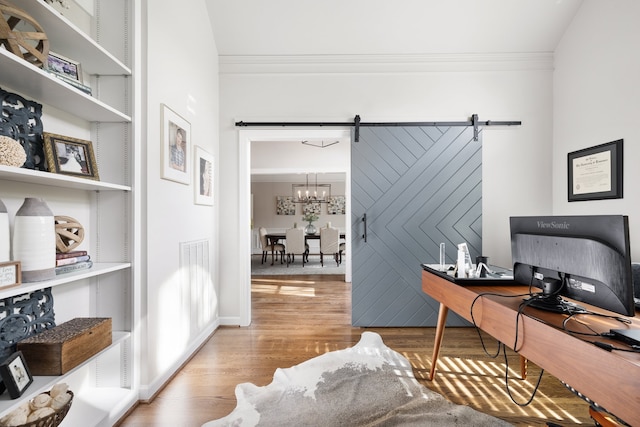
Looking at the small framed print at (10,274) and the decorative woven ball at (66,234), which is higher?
the decorative woven ball at (66,234)

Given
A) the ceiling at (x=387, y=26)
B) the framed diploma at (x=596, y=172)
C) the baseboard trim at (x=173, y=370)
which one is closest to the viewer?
the baseboard trim at (x=173, y=370)

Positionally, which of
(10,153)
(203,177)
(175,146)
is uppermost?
(175,146)

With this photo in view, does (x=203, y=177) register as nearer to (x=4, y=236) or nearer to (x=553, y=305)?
(x=4, y=236)

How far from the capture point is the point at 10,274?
1.06 m

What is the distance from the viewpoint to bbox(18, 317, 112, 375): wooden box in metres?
1.20

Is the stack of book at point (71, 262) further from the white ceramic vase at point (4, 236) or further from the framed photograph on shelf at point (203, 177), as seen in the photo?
the framed photograph on shelf at point (203, 177)

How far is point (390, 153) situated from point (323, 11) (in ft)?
4.99

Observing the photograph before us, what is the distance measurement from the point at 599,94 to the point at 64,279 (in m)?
4.00

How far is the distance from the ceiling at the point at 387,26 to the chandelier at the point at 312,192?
20.7 feet

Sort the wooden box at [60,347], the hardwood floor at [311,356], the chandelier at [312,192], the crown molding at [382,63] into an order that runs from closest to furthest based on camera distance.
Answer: the wooden box at [60,347]
the hardwood floor at [311,356]
the crown molding at [382,63]
the chandelier at [312,192]

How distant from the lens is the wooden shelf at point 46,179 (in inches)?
41.5

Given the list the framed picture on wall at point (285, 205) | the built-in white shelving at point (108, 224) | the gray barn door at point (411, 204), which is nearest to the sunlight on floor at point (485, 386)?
the gray barn door at point (411, 204)

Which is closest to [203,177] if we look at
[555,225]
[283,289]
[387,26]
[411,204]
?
[411,204]

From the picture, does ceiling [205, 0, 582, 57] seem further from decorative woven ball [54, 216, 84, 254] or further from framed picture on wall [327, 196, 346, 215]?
framed picture on wall [327, 196, 346, 215]
